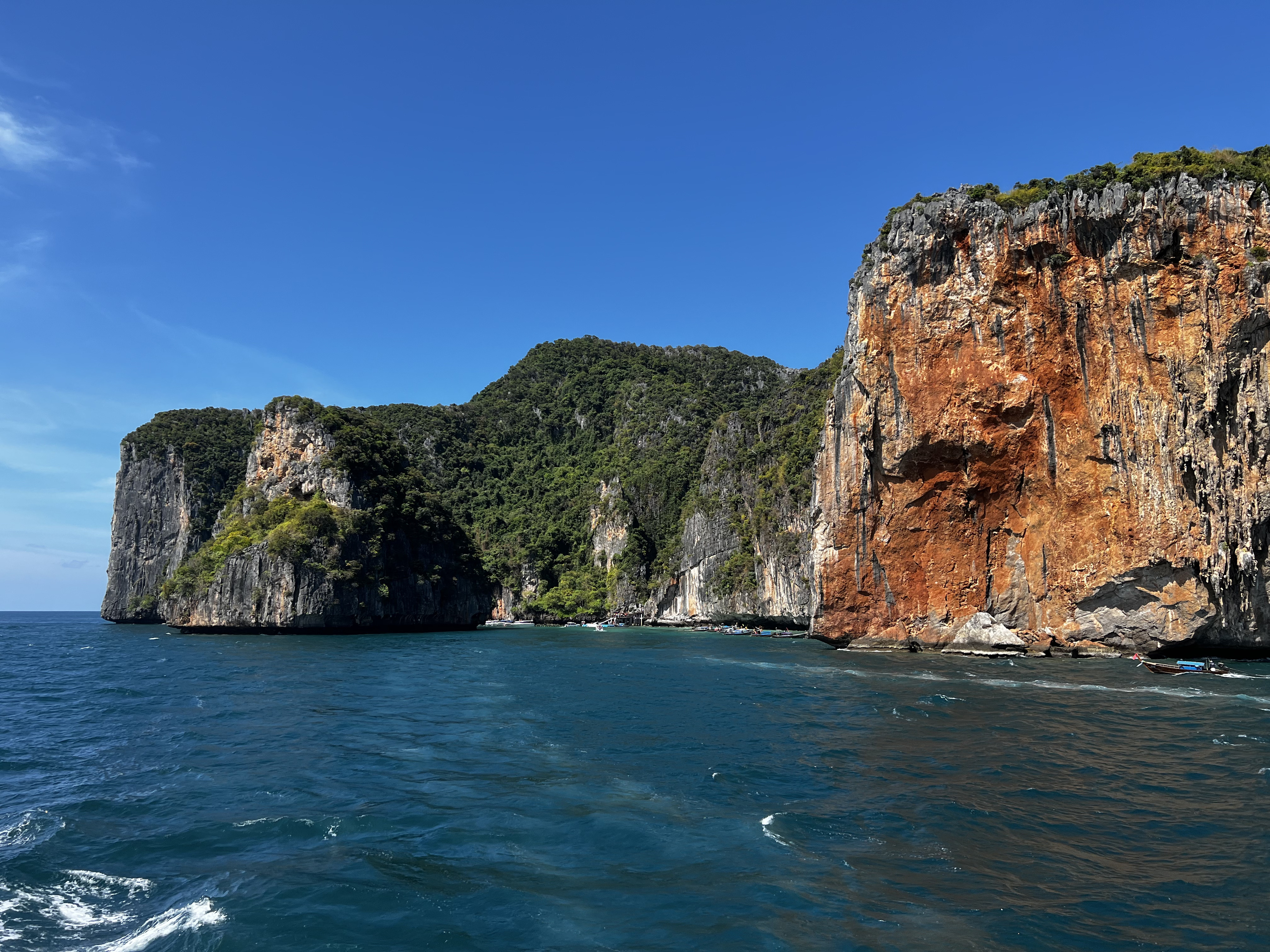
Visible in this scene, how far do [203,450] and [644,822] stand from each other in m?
138

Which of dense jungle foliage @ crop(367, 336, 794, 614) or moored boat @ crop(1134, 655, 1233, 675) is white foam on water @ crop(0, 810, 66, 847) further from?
dense jungle foliage @ crop(367, 336, 794, 614)

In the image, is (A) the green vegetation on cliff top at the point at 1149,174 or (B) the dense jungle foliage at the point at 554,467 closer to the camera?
(A) the green vegetation on cliff top at the point at 1149,174

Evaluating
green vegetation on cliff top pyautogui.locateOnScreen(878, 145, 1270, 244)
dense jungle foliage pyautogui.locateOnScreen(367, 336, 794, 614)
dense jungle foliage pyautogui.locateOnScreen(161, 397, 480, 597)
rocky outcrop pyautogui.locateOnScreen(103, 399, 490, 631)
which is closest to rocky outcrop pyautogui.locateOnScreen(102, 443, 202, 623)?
rocky outcrop pyautogui.locateOnScreen(103, 399, 490, 631)

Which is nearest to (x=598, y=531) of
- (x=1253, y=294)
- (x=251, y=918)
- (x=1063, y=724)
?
(x=1253, y=294)

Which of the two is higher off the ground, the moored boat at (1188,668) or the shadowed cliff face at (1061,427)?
the shadowed cliff face at (1061,427)

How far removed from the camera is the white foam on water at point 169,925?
30.5 feet

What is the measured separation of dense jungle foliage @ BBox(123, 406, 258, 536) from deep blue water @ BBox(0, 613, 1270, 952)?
105322 mm

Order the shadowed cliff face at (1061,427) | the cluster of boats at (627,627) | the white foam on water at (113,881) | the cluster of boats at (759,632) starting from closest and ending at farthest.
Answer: the white foam on water at (113,881)
the shadowed cliff face at (1061,427)
the cluster of boats at (759,632)
the cluster of boats at (627,627)

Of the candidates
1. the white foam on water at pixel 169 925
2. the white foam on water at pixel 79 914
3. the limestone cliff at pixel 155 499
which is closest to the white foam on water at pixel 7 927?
the white foam on water at pixel 79 914

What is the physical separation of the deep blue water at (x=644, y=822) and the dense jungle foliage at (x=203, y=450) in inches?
4147

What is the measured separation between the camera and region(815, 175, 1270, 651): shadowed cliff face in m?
39.5

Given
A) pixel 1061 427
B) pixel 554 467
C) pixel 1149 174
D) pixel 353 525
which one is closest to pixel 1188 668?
pixel 1061 427

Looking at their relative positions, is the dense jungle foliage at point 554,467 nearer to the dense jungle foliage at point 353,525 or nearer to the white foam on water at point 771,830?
the dense jungle foliage at point 353,525

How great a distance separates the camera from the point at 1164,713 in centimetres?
2422
